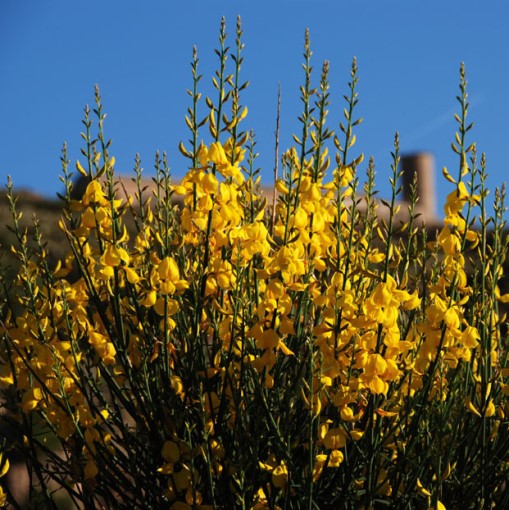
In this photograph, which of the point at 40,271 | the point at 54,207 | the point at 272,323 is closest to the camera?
the point at 272,323

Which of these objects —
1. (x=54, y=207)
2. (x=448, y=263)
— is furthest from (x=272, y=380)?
(x=54, y=207)

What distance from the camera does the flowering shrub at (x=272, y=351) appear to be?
1727 millimetres

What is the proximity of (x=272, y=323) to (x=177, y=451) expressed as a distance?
0.32m

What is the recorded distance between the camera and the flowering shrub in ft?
5.66

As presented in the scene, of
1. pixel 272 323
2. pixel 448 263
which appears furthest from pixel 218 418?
pixel 448 263

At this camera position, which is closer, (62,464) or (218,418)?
(218,418)

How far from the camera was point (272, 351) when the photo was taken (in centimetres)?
177

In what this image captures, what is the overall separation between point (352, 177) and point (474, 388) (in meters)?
0.56

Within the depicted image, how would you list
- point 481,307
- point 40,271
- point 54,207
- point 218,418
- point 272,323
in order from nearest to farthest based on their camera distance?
point 272,323
point 218,418
point 481,307
point 40,271
point 54,207

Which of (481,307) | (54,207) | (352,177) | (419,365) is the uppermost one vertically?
(54,207)

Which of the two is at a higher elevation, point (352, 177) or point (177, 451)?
point (352, 177)

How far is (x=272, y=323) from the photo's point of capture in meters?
1.73

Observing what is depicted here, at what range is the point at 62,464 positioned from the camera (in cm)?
205

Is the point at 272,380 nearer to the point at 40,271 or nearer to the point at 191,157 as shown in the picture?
the point at 191,157
